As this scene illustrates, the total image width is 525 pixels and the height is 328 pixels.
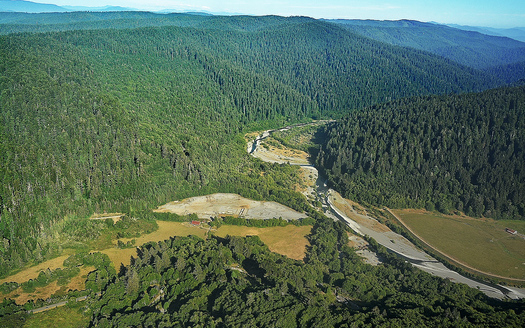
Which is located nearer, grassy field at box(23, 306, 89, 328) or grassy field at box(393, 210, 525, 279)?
grassy field at box(23, 306, 89, 328)

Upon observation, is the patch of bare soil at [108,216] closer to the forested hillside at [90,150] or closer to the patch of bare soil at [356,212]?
the forested hillside at [90,150]

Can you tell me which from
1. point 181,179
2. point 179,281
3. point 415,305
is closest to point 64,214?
point 181,179

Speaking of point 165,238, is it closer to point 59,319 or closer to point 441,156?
point 59,319

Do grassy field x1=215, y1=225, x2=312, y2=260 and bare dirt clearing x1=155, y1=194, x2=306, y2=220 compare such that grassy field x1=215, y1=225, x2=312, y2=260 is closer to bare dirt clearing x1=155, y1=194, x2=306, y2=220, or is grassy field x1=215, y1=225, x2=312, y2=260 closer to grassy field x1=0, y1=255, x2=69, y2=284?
bare dirt clearing x1=155, y1=194, x2=306, y2=220

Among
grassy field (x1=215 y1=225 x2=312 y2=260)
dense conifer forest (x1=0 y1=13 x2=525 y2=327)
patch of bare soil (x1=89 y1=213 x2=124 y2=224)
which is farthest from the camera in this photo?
patch of bare soil (x1=89 y1=213 x2=124 y2=224)

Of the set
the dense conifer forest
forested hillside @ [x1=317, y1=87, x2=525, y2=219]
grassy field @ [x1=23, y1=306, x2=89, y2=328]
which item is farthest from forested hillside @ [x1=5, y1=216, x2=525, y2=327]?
forested hillside @ [x1=317, y1=87, x2=525, y2=219]

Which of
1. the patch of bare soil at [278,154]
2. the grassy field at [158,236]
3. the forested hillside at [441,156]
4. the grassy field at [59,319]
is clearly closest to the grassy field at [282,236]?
the grassy field at [158,236]

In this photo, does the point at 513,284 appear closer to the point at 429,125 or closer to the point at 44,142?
the point at 429,125

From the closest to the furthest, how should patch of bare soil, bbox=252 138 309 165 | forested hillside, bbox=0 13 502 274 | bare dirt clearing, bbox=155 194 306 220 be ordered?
forested hillside, bbox=0 13 502 274 → bare dirt clearing, bbox=155 194 306 220 → patch of bare soil, bbox=252 138 309 165
